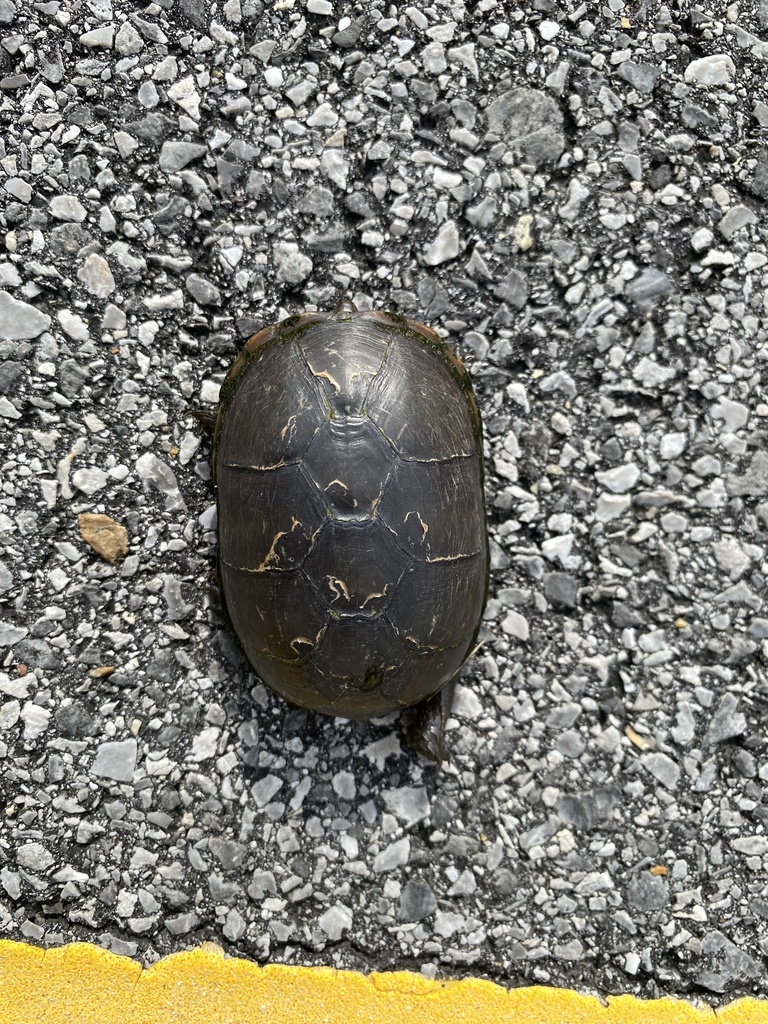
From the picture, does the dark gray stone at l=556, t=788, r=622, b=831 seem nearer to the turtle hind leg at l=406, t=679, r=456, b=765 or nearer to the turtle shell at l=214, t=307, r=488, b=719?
the turtle hind leg at l=406, t=679, r=456, b=765

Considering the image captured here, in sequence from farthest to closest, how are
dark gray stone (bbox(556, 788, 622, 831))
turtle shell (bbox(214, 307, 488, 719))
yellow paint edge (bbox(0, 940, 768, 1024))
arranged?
1. dark gray stone (bbox(556, 788, 622, 831))
2. yellow paint edge (bbox(0, 940, 768, 1024))
3. turtle shell (bbox(214, 307, 488, 719))

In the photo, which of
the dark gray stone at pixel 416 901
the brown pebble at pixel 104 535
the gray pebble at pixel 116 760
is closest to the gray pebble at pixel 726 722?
the dark gray stone at pixel 416 901

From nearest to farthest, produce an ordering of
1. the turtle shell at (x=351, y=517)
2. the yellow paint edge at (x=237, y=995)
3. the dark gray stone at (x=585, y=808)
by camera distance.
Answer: the turtle shell at (x=351, y=517) < the yellow paint edge at (x=237, y=995) < the dark gray stone at (x=585, y=808)

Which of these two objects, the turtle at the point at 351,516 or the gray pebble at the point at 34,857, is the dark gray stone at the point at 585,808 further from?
the gray pebble at the point at 34,857

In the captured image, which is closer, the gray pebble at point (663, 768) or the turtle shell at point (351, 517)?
the turtle shell at point (351, 517)

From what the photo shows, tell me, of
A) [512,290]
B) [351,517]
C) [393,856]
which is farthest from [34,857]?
[512,290]

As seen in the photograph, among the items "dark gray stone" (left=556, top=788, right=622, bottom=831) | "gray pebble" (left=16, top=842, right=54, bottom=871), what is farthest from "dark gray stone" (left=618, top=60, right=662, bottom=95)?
"gray pebble" (left=16, top=842, right=54, bottom=871)
